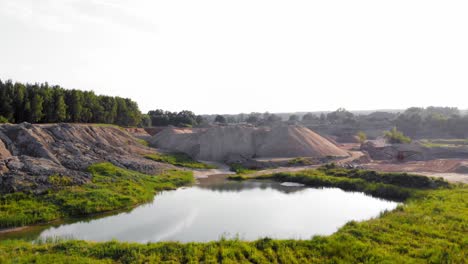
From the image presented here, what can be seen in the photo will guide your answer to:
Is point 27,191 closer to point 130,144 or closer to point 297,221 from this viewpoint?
point 297,221

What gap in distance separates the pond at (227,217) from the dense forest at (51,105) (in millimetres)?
28450

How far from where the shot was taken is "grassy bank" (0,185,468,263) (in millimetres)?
12617

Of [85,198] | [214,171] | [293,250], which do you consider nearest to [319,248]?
[293,250]

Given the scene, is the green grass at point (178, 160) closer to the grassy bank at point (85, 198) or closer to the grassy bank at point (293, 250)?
the grassy bank at point (85, 198)

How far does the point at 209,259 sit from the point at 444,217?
1241 centimetres

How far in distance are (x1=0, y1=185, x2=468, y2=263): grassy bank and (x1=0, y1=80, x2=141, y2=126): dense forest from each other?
34079mm

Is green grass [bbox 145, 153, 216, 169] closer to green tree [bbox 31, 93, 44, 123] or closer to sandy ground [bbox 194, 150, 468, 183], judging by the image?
sandy ground [bbox 194, 150, 468, 183]

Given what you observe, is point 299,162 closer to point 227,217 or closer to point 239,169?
point 239,169

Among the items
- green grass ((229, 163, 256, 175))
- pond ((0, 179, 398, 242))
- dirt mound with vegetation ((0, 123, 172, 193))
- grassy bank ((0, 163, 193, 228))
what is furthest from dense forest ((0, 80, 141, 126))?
pond ((0, 179, 398, 242))

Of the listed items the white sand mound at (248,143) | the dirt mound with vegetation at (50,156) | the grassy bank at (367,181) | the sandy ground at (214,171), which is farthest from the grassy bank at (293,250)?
the white sand mound at (248,143)

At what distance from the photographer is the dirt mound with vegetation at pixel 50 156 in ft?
71.0

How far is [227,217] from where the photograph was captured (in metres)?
20.2

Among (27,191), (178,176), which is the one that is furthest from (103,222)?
(178,176)

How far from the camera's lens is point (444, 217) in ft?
57.2
